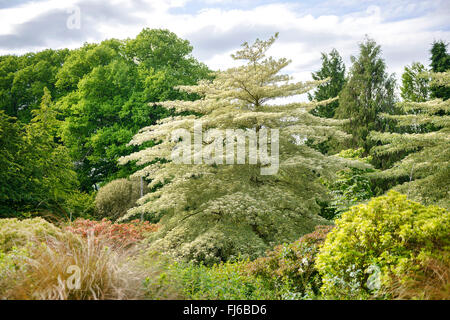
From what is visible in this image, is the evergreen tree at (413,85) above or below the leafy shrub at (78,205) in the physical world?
above

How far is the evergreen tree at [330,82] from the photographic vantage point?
21.2 m

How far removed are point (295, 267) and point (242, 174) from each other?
11.4 ft

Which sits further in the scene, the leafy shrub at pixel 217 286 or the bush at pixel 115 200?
the bush at pixel 115 200

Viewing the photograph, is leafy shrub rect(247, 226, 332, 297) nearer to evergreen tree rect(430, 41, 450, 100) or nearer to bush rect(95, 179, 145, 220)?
bush rect(95, 179, 145, 220)

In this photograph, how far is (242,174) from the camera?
27.2 ft

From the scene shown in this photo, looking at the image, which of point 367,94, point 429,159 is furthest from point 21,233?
point 367,94

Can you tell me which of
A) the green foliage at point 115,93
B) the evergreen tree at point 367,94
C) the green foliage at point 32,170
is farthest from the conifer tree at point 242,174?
the green foliage at point 115,93

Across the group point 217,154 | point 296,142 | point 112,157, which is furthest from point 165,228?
point 112,157

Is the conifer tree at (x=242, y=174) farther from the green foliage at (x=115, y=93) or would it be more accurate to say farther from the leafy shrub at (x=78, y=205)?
the green foliage at (x=115, y=93)

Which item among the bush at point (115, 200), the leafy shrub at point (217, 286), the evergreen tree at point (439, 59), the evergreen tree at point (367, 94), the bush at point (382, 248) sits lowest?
the bush at point (115, 200)

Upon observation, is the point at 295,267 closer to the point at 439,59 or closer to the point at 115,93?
the point at 115,93

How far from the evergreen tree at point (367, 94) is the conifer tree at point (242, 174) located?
8.50m

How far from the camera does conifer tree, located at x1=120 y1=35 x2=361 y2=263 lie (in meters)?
7.40
